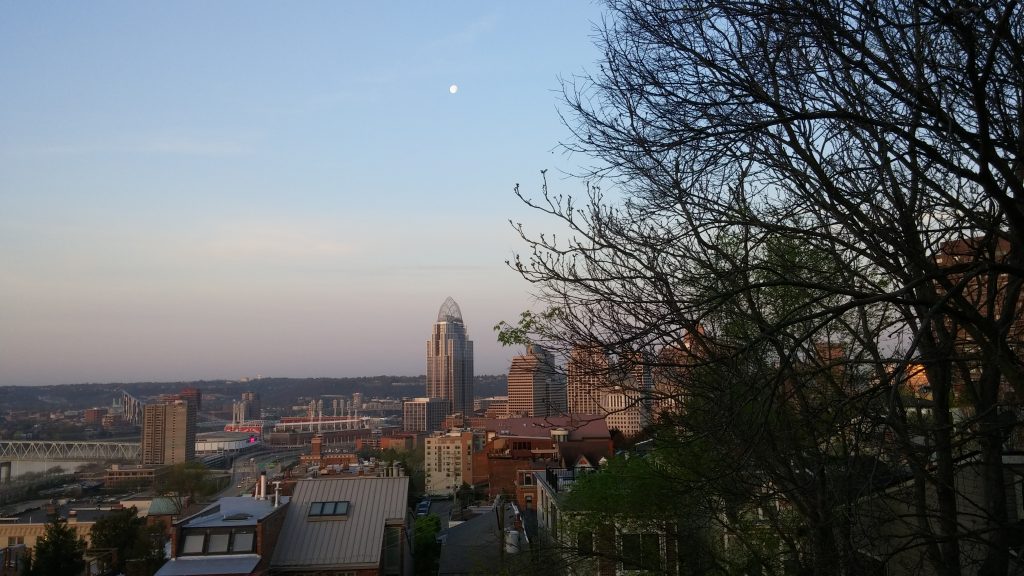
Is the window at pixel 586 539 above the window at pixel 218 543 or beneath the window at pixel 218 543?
above

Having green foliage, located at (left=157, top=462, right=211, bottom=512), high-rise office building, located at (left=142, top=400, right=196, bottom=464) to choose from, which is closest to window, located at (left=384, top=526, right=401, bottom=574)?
green foliage, located at (left=157, top=462, right=211, bottom=512)

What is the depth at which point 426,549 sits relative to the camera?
26.1m

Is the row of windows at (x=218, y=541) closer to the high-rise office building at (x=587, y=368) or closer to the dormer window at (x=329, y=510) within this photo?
the dormer window at (x=329, y=510)

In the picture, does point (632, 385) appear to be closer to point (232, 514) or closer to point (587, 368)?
point (587, 368)

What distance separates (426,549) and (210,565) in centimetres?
1075

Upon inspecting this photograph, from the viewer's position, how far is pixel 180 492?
69.8 metres

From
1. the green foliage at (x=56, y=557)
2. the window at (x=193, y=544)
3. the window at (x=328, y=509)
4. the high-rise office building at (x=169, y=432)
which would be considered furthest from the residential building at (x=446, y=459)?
the high-rise office building at (x=169, y=432)

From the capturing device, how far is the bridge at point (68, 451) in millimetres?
151750

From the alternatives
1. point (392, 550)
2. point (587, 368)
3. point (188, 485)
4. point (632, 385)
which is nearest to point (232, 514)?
point (392, 550)

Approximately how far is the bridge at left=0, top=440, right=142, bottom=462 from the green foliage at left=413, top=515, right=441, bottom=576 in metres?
141

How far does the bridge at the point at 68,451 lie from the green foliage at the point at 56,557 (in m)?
133

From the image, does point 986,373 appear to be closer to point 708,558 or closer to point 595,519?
point 708,558

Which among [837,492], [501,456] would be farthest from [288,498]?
[501,456]

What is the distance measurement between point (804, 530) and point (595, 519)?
177 inches
